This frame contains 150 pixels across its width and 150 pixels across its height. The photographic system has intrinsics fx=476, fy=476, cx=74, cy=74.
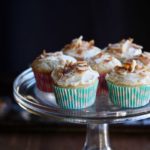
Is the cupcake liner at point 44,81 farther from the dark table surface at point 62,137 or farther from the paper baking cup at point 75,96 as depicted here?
the dark table surface at point 62,137

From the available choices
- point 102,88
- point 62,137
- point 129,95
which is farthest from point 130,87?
point 62,137

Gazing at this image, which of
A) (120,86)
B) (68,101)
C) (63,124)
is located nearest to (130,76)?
(120,86)

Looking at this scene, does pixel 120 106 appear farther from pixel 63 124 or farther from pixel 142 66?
pixel 63 124

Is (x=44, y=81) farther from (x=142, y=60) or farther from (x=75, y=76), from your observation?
(x=142, y=60)

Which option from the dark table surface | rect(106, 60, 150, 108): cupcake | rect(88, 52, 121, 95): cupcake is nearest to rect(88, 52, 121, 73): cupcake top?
rect(88, 52, 121, 95): cupcake

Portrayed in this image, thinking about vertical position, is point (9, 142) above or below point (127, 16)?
below
